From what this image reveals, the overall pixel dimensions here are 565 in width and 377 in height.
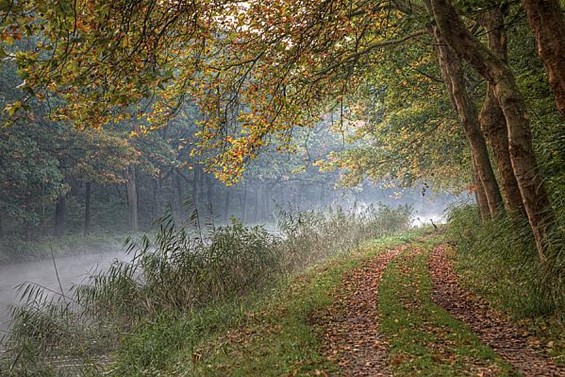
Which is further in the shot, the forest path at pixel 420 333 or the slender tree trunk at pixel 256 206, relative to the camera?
the slender tree trunk at pixel 256 206

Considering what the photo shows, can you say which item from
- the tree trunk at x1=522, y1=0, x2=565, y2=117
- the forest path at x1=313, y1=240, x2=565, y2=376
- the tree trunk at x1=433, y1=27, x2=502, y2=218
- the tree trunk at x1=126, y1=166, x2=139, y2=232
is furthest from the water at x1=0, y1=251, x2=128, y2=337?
the tree trunk at x1=522, y1=0, x2=565, y2=117

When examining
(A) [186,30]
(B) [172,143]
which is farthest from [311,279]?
(B) [172,143]

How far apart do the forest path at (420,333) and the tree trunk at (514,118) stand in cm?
142

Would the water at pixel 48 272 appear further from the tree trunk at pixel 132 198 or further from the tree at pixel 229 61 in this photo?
the tree at pixel 229 61

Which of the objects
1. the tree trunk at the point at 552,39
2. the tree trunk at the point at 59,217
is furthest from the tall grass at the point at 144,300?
the tree trunk at the point at 59,217

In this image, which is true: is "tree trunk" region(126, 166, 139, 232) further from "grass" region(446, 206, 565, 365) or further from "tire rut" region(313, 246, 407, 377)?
"grass" region(446, 206, 565, 365)

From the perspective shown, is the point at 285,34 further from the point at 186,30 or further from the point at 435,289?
the point at 435,289

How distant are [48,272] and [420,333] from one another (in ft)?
72.2

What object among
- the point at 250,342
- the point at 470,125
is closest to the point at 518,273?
the point at 250,342

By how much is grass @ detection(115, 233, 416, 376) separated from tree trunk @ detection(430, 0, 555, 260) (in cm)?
351

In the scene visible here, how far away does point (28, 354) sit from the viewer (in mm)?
9117

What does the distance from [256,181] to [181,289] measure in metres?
45.4

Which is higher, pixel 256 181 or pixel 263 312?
pixel 256 181

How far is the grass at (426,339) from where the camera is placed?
560 cm
